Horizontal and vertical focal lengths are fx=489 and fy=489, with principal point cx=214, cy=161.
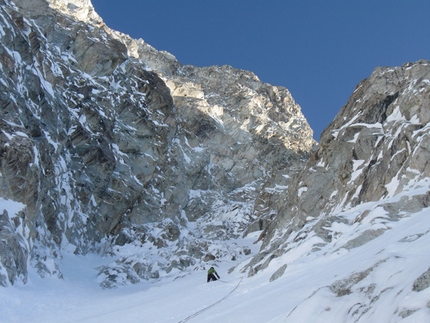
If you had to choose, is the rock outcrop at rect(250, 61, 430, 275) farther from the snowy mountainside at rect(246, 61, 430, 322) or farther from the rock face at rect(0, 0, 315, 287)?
the rock face at rect(0, 0, 315, 287)

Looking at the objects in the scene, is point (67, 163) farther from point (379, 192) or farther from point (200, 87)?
point (200, 87)

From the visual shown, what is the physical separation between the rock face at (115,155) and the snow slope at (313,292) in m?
5.77

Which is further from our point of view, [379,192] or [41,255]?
[41,255]

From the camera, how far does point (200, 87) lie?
374 ft

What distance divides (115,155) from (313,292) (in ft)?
200

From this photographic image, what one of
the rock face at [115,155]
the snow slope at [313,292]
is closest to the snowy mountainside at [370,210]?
the snow slope at [313,292]

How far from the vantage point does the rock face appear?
1668 inches

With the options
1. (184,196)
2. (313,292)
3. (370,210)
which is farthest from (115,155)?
(313,292)

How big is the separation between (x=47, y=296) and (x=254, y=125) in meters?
87.5

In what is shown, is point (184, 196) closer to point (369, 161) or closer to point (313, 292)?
point (369, 161)

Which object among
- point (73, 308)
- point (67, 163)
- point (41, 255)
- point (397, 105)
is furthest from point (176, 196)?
point (73, 308)

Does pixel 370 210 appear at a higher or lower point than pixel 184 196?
lower

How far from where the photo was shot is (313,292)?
1020 cm

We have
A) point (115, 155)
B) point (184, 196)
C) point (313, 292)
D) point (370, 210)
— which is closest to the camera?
point (313, 292)
